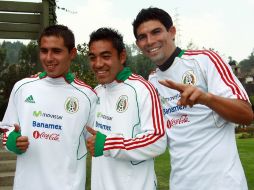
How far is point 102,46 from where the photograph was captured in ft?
12.1

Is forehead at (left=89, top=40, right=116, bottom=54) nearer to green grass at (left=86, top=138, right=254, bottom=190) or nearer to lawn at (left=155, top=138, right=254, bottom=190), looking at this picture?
green grass at (left=86, top=138, right=254, bottom=190)

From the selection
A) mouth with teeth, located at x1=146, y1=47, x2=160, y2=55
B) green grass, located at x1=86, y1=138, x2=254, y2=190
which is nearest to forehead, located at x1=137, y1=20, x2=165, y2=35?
mouth with teeth, located at x1=146, y1=47, x2=160, y2=55

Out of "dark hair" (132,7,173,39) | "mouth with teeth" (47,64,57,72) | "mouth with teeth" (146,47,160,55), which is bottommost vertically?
"mouth with teeth" (47,64,57,72)

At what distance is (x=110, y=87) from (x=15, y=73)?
34.9 metres

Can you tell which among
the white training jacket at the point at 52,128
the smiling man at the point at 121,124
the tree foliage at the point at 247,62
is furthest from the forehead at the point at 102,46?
the tree foliage at the point at 247,62

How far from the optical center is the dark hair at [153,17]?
3824 millimetres

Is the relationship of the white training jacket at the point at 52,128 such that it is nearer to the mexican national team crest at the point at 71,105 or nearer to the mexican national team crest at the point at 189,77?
the mexican national team crest at the point at 71,105

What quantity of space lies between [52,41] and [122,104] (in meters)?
0.90

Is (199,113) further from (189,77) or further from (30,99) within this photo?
(30,99)

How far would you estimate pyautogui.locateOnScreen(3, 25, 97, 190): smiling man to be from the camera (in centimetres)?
371

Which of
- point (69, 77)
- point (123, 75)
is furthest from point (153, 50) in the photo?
point (69, 77)

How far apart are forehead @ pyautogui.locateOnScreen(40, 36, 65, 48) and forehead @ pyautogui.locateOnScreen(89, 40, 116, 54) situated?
345 mm

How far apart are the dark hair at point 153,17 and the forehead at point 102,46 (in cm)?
36

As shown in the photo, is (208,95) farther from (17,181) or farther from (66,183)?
(17,181)
